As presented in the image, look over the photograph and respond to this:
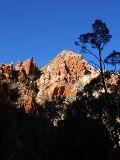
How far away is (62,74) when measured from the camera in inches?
6161

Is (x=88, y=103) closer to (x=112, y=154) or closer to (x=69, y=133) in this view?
(x=69, y=133)

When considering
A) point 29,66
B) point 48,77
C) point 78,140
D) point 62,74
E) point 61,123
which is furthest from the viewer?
point 29,66

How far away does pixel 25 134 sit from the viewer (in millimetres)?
78375

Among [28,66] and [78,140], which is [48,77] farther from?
[78,140]

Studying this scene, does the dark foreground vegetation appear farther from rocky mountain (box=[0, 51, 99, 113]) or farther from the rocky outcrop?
the rocky outcrop

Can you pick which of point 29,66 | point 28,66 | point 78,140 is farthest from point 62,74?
point 78,140

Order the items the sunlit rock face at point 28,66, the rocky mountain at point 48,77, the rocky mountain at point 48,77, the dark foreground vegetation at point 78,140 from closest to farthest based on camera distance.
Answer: the dark foreground vegetation at point 78,140 → the rocky mountain at point 48,77 → the rocky mountain at point 48,77 → the sunlit rock face at point 28,66

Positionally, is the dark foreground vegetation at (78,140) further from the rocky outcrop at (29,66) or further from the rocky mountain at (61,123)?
the rocky outcrop at (29,66)

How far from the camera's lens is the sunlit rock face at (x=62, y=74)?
14024cm

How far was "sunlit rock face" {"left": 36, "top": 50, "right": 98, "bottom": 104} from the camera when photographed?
140 meters

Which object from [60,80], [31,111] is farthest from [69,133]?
[60,80]

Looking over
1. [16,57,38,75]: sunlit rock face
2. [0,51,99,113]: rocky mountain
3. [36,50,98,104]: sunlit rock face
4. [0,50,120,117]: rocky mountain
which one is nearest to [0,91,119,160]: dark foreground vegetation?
[0,50,120,117]: rocky mountain

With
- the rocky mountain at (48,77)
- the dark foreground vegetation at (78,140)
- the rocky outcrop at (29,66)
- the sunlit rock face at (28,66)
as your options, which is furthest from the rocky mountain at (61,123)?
the rocky outcrop at (29,66)

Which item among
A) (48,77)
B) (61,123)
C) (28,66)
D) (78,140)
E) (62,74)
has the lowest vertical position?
(78,140)
